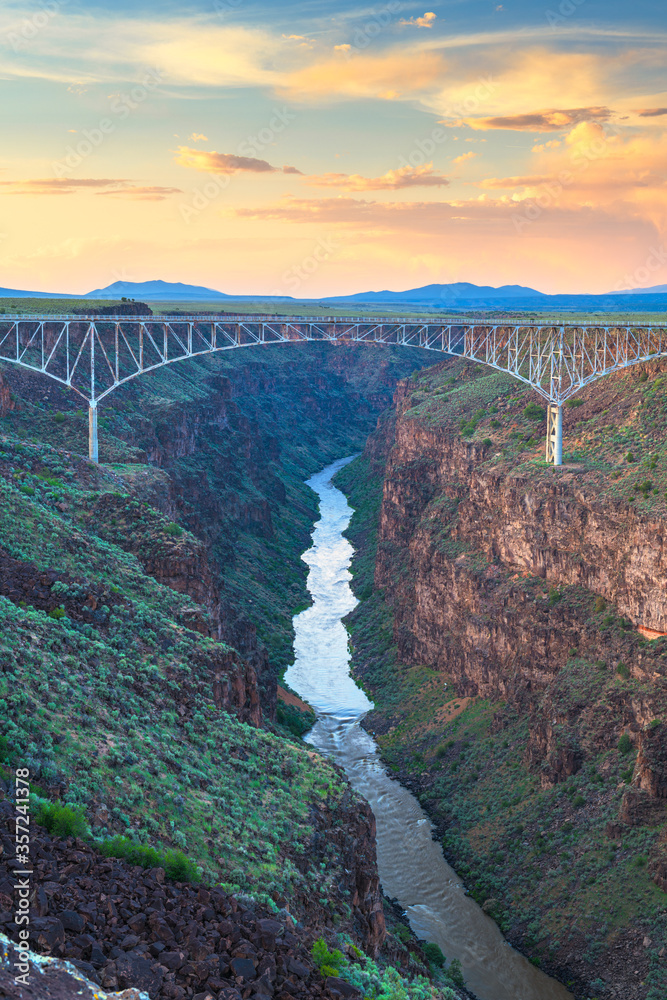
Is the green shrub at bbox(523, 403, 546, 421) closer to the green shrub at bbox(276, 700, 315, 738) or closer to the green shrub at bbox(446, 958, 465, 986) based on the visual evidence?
the green shrub at bbox(276, 700, 315, 738)

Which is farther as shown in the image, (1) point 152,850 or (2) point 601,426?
(2) point 601,426

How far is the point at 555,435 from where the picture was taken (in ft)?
221

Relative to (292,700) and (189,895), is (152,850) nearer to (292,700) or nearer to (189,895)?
(189,895)

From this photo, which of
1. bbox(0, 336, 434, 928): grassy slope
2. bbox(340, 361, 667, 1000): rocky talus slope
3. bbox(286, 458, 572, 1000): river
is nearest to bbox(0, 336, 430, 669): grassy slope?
bbox(286, 458, 572, 1000): river

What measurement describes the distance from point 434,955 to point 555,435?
120 feet

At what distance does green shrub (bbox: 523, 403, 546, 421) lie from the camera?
7800cm

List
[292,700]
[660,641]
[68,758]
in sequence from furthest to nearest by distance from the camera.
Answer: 1. [292,700]
2. [660,641]
3. [68,758]

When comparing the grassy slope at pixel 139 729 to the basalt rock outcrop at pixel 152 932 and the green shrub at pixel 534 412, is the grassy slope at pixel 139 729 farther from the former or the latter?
the green shrub at pixel 534 412

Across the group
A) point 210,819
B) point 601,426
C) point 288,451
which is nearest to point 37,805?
point 210,819

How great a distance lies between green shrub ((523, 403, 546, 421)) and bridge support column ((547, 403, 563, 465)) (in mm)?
8654

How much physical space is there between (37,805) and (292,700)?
151 ft

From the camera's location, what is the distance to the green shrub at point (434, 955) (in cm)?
4216

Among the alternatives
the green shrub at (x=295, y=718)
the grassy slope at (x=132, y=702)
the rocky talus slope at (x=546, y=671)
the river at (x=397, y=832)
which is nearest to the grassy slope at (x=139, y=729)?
the grassy slope at (x=132, y=702)

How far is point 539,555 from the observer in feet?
205
